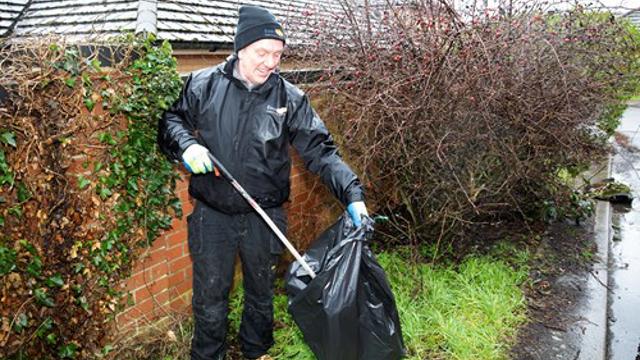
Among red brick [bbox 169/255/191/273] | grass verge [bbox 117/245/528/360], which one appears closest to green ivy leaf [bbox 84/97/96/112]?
red brick [bbox 169/255/191/273]

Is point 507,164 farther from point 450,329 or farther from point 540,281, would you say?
point 450,329

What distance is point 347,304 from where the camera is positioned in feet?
7.39

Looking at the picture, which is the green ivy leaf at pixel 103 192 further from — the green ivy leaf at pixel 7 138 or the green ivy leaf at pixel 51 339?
the green ivy leaf at pixel 51 339

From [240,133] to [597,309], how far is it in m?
3.08

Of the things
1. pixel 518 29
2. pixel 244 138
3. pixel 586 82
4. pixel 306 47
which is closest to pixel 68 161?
pixel 244 138

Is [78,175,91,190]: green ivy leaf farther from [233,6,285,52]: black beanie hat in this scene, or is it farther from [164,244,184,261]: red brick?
[233,6,285,52]: black beanie hat

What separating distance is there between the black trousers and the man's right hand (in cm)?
37

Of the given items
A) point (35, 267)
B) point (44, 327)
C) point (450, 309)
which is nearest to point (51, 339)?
point (44, 327)

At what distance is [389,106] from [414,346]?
1656 mm

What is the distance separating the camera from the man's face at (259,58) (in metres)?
2.50

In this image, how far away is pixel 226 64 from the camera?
2.64 meters

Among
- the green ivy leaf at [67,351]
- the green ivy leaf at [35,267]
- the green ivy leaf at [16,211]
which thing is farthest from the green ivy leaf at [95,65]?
the green ivy leaf at [67,351]

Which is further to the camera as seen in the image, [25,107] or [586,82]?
[586,82]

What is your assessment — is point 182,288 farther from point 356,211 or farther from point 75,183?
point 356,211
